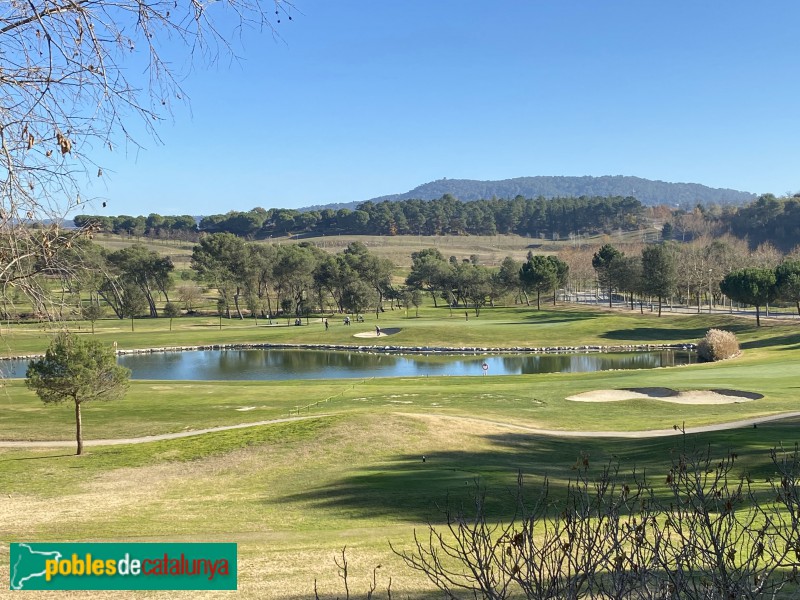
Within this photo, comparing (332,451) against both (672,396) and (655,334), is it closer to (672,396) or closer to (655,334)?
(672,396)

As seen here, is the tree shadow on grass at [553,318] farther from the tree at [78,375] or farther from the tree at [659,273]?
the tree at [78,375]

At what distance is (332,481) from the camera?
20.5 m

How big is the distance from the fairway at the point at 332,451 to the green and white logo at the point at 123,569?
0.41 metres

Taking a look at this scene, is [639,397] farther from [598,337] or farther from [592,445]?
[598,337]

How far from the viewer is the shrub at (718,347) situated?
→ 194 feet

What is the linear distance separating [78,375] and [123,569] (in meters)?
17.6

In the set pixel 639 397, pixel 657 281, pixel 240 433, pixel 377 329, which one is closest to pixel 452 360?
pixel 377 329

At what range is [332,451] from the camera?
2425 cm

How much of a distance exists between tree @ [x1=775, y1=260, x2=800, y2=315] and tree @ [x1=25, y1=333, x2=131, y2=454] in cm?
6906

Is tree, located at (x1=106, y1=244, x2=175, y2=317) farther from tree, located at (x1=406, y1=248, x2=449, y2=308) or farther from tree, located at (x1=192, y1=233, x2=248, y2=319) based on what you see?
tree, located at (x1=406, y1=248, x2=449, y2=308)

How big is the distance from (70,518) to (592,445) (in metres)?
17.8

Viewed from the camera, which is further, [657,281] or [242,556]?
[657,281]

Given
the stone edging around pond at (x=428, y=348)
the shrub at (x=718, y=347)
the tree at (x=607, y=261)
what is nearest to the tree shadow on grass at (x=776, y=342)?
the shrub at (x=718, y=347)

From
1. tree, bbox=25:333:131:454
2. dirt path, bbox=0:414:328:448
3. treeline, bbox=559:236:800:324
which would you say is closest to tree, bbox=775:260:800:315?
treeline, bbox=559:236:800:324
